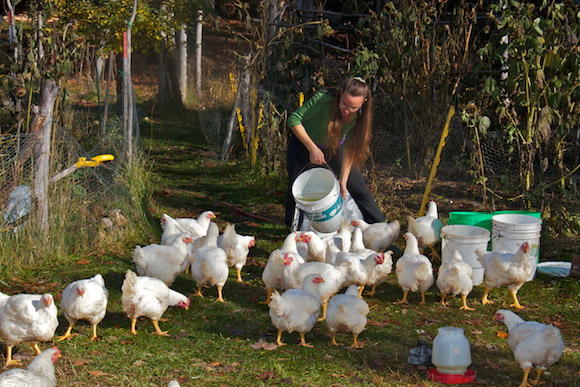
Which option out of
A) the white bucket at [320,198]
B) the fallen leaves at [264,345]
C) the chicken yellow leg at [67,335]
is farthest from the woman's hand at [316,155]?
the chicken yellow leg at [67,335]

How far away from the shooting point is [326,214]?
6.60 metres

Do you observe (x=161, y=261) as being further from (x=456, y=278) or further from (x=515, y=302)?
(x=515, y=302)

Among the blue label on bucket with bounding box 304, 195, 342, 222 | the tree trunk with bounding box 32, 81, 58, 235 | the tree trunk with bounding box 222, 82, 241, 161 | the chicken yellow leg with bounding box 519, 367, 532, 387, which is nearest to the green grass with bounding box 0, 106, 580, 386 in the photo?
the chicken yellow leg with bounding box 519, 367, 532, 387

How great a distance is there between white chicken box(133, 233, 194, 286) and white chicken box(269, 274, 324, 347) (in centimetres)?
130

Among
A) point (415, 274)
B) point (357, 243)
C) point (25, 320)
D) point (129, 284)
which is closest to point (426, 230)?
point (357, 243)

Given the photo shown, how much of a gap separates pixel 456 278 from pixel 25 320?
3.33 meters

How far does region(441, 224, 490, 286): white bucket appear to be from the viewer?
5867 mm

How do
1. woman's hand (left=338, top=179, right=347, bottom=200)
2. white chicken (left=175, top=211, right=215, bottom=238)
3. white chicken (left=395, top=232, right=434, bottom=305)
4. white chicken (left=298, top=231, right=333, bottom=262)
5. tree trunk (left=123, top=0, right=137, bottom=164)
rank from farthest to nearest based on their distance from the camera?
tree trunk (left=123, top=0, right=137, bottom=164) < white chicken (left=175, top=211, right=215, bottom=238) < woman's hand (left=338, top=179, right=347, bottom=200) < white chicken (left=298, top=231, right=333, bottom=262) < white chicken (left=395, top=232, right=434, bottom=305)

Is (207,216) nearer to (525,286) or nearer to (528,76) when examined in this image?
(525,286)

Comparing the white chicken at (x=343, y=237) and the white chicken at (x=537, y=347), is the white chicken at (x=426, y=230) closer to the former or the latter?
the white chicken at (x=343, y=237)

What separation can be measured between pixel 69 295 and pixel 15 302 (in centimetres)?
42

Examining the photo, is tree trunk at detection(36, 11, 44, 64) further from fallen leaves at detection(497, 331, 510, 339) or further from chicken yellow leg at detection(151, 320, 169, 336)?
fallen leaves at detection(497, 331, 510, 339)

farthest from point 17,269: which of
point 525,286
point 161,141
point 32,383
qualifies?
point 161,141

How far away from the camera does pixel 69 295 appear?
15.3 feet
